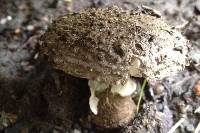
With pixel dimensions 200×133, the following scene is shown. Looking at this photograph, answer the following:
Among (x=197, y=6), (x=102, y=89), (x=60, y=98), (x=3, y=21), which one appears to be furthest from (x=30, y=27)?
(x=197, y=6)

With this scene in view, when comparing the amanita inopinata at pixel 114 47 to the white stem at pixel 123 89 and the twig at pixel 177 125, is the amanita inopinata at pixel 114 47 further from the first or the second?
the twig at pixel 177 125

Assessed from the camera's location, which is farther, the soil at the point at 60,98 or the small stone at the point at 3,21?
the small stone at the point at 3,21

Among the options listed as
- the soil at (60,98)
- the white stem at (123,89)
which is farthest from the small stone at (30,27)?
the white stem at (123,89)

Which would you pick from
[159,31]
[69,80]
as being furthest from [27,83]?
[159,31]

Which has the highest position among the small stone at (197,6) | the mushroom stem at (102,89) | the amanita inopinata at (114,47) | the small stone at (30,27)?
the amanita inopinata at (114,47)

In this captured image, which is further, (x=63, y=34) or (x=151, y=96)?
(x=151, y=96)

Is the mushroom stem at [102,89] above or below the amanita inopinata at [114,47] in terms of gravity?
below

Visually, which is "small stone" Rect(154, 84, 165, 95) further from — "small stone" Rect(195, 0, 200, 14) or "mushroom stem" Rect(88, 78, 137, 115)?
"small stone" Rect(195, 0, 200, 14)

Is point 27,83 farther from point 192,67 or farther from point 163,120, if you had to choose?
point 192,67
